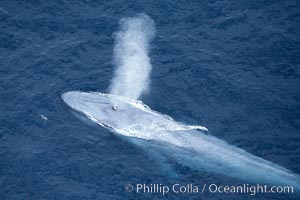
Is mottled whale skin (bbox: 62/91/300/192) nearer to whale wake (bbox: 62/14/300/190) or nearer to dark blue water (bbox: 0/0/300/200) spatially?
whale wake (bbox: 62/14/300/190)

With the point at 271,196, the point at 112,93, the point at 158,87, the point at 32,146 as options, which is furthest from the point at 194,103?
the point at 32,146

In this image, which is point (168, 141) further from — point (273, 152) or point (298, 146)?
point (298, 146)

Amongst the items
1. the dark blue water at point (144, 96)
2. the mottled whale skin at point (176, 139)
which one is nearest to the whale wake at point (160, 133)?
the mottled whale skin at point (176, 139)

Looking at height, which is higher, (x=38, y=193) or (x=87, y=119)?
(x=87, y=119)

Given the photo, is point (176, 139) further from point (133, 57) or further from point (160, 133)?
point (133, 57)

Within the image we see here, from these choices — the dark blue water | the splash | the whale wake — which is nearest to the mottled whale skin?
the whale wake

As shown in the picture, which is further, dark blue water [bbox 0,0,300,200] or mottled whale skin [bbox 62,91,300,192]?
dark blue water [bbox 0,0,300,200]

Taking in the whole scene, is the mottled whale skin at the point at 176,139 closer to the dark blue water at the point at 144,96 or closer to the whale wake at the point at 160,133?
the whale wake at the point at 160,133
